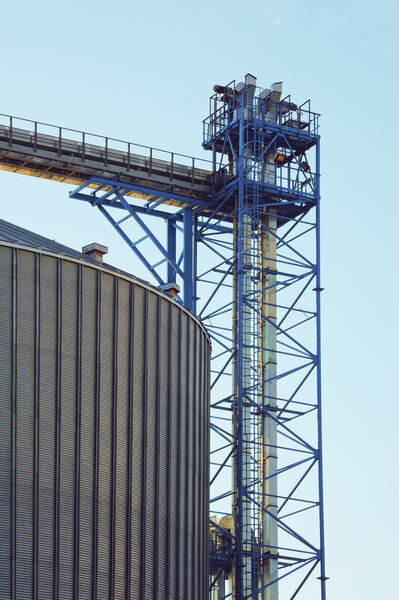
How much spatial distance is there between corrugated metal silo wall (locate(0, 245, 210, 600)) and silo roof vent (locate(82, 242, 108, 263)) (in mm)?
2721

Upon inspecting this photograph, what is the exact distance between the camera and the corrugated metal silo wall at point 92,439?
4659 centimetres

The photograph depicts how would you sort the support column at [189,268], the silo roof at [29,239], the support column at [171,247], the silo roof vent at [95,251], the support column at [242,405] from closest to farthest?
the silo roof at [29,239] → the silo roof vent at [95,251] → the support column at [242,405] → the support column at [189,268] → the support column at [171,247]

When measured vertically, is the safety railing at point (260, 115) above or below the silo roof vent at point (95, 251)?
above

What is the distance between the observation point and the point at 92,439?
49250mm

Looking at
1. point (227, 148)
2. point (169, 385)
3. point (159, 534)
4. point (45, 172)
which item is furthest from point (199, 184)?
point (159, 534)

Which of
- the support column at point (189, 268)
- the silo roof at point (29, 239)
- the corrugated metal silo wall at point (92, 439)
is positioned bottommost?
the corrugated metal silo wall at point (92, 439)

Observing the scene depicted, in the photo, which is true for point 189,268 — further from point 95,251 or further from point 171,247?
point 95,251

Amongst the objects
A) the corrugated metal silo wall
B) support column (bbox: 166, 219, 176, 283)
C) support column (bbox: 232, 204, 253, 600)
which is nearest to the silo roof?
the corrugated metal silo wall

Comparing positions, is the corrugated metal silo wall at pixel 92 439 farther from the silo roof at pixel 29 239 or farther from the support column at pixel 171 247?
the support column at pixel 171 247

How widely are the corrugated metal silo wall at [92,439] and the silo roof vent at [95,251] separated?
8.93ft

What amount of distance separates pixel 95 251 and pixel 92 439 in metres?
8.86

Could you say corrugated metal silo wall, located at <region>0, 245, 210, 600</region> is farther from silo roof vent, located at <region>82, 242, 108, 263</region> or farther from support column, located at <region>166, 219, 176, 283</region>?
support column, located at <region>166, 219, 176, 283</region>

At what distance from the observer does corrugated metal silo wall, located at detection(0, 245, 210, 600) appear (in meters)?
46.6

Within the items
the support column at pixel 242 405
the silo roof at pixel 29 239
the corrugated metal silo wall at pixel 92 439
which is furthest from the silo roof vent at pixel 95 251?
the support column at pixel 242 405
